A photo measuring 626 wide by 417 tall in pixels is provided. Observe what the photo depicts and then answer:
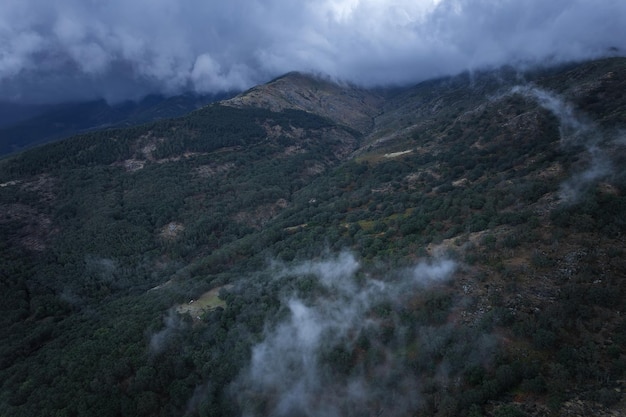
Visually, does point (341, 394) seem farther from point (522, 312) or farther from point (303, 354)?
point (522, 312)

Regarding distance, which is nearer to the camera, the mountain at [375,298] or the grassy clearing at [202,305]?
the mountain at [375,298]

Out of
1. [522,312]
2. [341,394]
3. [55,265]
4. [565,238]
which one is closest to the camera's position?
[522,312]

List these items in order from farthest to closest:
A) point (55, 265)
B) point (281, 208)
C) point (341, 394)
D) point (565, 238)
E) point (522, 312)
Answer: point (281, 208)
point (55, 265)
point (565, 238)
point (341, 394)
point (522, 312)

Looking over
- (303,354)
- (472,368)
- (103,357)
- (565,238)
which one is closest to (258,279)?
(303,354)

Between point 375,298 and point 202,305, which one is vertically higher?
point 375,298

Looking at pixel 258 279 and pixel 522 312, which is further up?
pixel 522 312

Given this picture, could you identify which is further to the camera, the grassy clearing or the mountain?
the grassy clearing

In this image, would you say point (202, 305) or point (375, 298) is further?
point (202, 305)

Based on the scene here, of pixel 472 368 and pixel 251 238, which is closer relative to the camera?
pixel 472 368
